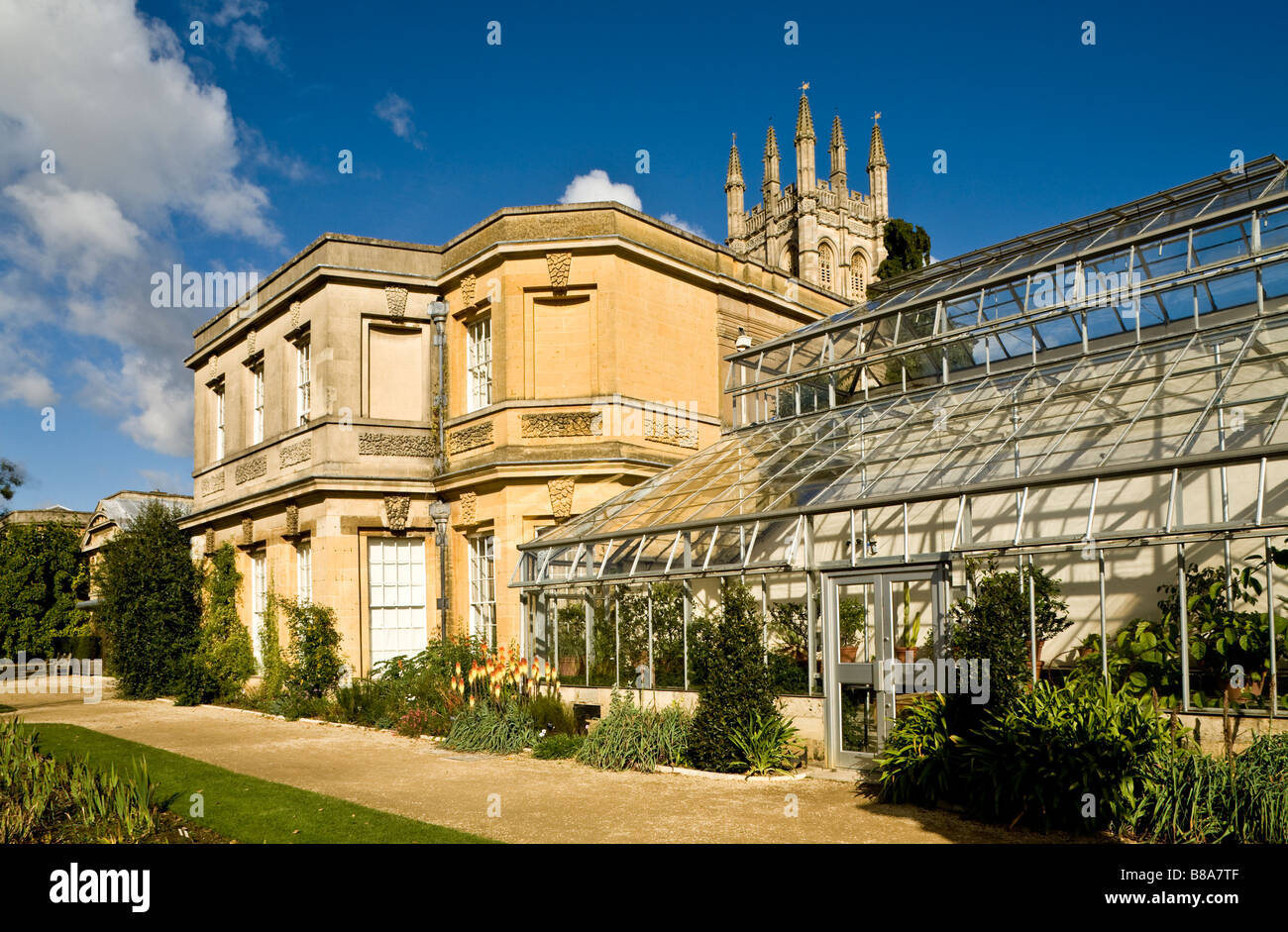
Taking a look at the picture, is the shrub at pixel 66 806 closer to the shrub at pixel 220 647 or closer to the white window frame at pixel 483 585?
the white window frame at pixel 483 585

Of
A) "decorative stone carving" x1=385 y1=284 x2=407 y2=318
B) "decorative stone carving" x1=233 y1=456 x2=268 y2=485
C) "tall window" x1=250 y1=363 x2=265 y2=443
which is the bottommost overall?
"decorative stone carving" x1=233 y1=456 x2=268 y2=485

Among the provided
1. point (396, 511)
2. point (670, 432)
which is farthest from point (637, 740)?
point (396, 511)

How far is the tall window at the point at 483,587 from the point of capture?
731 inches

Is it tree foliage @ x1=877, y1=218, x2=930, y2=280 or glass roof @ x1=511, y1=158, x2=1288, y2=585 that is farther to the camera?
tree foliage @ x1=877, y1=218, x2=930, y2=280

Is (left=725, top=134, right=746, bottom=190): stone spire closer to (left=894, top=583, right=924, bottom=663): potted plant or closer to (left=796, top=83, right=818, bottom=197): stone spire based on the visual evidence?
(left=796, top=83, right=818, bottom=197): stone spire

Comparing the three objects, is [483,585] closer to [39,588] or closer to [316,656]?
[316,656]

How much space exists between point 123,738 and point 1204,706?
14507 mm

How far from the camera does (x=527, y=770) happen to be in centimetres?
1194

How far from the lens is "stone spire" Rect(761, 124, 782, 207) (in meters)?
73.9

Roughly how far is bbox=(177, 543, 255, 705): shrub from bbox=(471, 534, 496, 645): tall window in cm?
640

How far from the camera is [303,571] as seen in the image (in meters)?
20.9

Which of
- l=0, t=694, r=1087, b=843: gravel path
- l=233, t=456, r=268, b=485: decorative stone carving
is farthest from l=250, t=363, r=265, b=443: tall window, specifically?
l=0, t=694, r=1087, b=843: gravel path

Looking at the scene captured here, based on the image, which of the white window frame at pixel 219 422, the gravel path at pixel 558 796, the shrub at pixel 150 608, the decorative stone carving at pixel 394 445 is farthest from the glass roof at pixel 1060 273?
the white window frame at pixel 219 422
